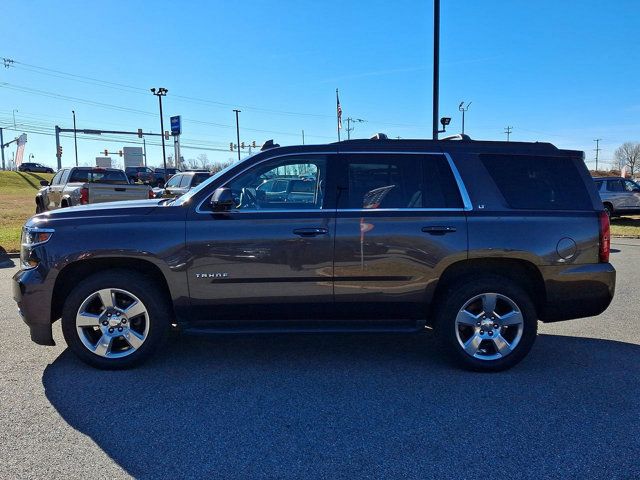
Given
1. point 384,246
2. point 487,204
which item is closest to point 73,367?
point 384,246

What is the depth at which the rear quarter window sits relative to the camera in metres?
4.41

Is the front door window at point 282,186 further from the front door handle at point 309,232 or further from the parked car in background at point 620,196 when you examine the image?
the parked car in background at point 620,196

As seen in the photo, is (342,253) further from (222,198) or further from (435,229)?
(222,198)

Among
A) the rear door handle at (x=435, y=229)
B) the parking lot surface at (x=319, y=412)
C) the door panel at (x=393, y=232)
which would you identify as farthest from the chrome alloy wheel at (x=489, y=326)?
the rear door handle at (x=435, y=229)

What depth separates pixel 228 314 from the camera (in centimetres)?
431

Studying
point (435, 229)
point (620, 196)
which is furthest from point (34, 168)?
point (435, 229)

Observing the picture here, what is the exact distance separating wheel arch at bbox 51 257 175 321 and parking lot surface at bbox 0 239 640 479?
0.61 m

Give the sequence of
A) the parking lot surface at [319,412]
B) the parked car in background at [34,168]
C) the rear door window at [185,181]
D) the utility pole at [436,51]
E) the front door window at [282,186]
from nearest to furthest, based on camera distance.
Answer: the parking lot surface at [319,412] → the front door window at [282,186] → the utility pole at [436,51] → the rear door window at [185,181] → the parked car in background at [34,168]

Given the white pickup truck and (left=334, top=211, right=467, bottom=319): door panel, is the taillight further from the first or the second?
the white pickup truck

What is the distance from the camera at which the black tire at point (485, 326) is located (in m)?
4.32

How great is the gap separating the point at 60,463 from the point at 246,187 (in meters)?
2.45

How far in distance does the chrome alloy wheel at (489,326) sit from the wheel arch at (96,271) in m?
2.56

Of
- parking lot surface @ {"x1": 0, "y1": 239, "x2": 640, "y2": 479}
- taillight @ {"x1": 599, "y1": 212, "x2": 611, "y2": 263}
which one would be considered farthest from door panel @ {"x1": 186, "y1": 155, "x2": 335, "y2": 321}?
taillight @ {"x1": 599, "y1": 212, "x2": 611, "y2": 263}

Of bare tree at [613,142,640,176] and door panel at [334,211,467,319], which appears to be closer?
door panel at [334,211,467,319]
